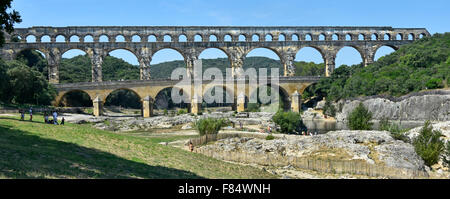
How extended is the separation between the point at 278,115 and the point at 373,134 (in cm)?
1713

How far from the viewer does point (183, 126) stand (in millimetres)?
42625

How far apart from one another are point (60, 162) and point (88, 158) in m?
1.96

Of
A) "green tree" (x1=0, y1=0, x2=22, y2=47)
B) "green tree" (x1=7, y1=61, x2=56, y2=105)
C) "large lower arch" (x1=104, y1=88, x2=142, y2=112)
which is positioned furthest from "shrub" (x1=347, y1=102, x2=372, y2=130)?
"large lower arch" (x1=104, y1=88, x2=142, y2=112)

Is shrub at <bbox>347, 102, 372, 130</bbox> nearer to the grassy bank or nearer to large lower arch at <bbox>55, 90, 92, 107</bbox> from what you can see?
the grassy bank

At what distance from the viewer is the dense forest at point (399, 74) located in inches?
2069


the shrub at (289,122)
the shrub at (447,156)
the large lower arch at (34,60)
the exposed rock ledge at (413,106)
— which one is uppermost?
the large lower arch at (34,60)

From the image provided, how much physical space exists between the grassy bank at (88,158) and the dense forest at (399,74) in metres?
42.6

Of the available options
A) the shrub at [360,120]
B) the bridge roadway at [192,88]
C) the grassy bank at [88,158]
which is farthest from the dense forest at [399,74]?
the grassy bank at [88,158]

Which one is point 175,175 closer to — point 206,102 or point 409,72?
point 409,72

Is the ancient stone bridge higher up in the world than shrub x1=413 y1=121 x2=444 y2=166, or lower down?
higher up

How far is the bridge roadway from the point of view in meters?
54.4

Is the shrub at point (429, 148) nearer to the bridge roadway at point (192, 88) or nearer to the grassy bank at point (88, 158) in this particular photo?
the grassy bank at point (88, 158)

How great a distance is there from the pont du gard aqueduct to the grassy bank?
36.3m

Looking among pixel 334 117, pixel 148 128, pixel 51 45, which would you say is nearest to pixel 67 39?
pixel 51 45
